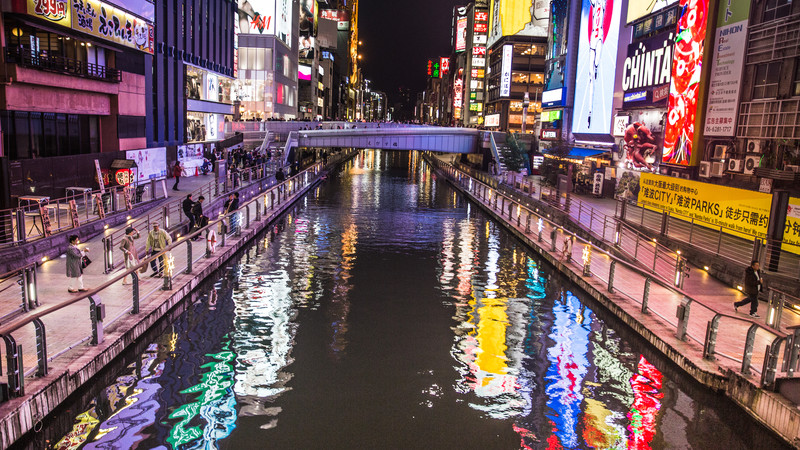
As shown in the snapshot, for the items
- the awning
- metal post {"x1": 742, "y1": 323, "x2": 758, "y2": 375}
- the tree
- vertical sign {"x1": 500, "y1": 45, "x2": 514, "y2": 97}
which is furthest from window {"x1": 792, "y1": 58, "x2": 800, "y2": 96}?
vertical sign {"x1": 500, "y1": 45, "x2": 514, "y2": 97}

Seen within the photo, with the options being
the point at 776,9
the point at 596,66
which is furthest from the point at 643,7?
the point at 776,9

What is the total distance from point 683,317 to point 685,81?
1990 cm

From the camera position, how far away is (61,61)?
28078mm

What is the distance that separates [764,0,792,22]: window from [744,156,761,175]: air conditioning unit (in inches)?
210

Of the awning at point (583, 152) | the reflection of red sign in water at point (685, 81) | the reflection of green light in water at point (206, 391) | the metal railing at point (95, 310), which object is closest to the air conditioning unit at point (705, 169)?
the reflection of red sign in water at point (685, 81)

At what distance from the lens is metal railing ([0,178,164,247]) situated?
57.0ft

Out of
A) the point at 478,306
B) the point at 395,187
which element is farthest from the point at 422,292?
the point at 395,187

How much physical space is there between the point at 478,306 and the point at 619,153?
2973 centimetres

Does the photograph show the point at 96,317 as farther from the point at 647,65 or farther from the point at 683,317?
the point at 647,65

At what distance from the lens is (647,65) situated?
3775 cm

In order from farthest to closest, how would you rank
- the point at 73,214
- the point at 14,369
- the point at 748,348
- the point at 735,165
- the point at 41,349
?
the point at 735,165 → the point at 73,214 → the point at 748,348 → the point at 41,349 → the point at 14,369

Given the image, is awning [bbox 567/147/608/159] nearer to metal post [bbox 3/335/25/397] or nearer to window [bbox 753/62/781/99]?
window [bbox 753/62/781/99]

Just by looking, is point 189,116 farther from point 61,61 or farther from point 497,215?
point 497,215

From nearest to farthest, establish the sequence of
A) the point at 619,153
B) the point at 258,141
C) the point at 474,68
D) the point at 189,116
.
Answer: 1. the point at 619,153
2. the point at 189,116
3. the point at 258,141
4. the point at 474,68
